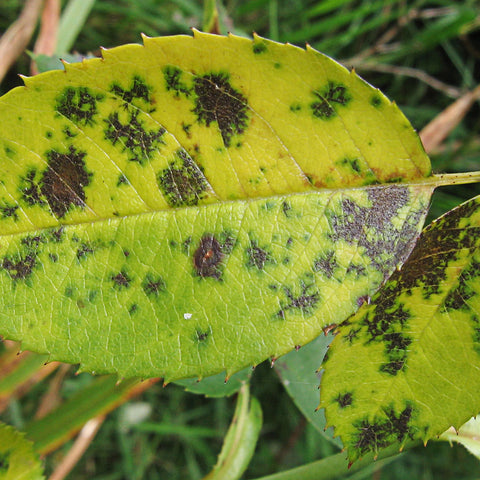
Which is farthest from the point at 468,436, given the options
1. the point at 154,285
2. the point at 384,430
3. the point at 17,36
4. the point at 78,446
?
the point at 17,36

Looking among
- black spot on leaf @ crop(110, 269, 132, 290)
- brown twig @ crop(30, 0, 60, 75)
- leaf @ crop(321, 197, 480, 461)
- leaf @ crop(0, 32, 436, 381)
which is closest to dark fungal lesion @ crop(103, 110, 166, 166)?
leaf @ crop(0, 32, 436, 381)

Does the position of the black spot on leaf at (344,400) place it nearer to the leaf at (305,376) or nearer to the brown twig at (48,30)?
the leaf at (305,376)

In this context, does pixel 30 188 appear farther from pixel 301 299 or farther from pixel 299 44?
pixel 299 44

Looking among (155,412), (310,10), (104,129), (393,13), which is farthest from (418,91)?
(104,129)

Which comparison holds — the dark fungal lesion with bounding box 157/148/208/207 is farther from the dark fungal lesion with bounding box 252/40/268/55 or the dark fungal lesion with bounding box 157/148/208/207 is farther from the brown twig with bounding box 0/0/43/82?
the brown twig with bounding box 0/0/43/82

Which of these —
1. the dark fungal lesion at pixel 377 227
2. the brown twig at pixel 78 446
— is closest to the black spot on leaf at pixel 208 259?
the dark fungal lesion at pixel 377 227

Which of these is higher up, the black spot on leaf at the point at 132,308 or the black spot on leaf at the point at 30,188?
the black spot on leaf at the point at 30,188

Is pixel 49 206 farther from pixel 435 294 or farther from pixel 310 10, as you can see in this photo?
pixel 310 10
